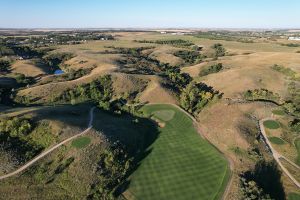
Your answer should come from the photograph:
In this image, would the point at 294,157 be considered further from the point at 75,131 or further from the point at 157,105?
the point at 75,131

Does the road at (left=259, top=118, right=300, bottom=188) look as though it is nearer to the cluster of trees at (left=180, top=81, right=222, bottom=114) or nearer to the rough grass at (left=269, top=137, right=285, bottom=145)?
the rough grass at (left=269, top=137, right=285, bottom=145)

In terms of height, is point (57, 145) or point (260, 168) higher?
point (57, 145)

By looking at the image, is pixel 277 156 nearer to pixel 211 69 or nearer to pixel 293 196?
pixel 293 196

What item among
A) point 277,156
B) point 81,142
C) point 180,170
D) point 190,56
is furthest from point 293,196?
point 190,56

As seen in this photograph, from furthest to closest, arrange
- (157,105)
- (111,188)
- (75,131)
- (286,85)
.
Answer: (286,85)
(157,105)
(75,131)
(111,188)

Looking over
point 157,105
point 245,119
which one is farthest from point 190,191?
point 157,105

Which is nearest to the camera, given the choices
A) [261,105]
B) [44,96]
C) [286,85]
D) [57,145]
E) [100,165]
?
[100,165]

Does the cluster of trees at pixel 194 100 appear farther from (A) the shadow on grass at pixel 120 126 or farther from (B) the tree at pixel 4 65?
(B) the tree at pixel 4 65

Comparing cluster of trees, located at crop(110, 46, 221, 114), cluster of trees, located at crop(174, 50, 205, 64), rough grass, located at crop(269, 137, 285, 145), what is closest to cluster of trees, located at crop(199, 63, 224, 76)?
cluster of trees, located at crop(110, 46, 221, 114)
